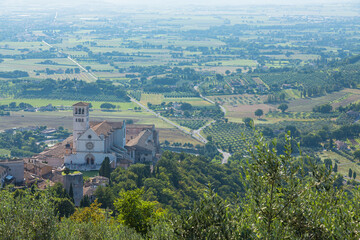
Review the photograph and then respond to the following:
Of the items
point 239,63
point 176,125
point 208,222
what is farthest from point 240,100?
point 208,222

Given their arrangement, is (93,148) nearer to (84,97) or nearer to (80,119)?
(80,119)

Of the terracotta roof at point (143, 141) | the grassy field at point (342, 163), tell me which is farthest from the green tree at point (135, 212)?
the grassy field at point (342, 163)

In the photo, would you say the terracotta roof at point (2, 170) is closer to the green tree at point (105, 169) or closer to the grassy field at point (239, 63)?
the green tree at point (105, 169)

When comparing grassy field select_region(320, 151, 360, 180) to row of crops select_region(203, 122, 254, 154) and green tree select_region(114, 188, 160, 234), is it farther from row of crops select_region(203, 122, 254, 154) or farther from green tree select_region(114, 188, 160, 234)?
green tree select_region(114, 188, 160, 234)

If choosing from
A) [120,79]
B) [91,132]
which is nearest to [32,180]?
[91,132]

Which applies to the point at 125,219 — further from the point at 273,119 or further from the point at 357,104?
the point at 357,104

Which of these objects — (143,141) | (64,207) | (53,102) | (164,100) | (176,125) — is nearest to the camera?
(64,207)
